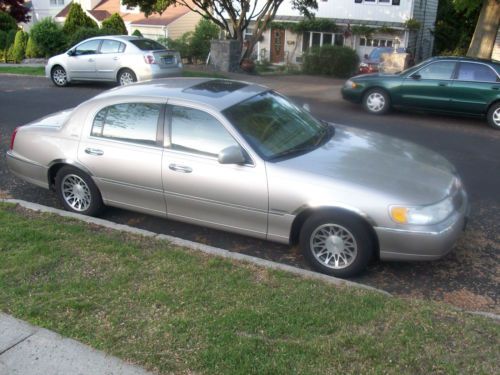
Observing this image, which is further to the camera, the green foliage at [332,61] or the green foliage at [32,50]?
the green foliage at [32,50]

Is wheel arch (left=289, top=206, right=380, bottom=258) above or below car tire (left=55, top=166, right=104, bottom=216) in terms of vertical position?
above

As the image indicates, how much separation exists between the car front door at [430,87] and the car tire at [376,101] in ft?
1.22

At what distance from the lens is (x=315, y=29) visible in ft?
99.6

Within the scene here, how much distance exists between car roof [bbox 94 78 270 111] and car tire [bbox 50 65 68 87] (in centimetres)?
1063

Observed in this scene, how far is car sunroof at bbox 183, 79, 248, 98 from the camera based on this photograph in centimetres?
546

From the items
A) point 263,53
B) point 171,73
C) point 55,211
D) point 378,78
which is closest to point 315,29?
point 263,53

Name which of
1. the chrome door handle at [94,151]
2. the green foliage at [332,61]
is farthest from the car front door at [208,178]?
the green foliage at [332,61]

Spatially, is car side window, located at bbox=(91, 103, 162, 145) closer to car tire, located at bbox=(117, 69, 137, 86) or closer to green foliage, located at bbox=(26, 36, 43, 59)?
car tire, located at bbox=(117, 69, 137, 86)

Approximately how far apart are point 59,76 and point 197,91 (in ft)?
38.0

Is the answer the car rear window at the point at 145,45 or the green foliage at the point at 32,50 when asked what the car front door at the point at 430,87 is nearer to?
the car rear window at the point at 145,45

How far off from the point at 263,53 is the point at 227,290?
3036cm

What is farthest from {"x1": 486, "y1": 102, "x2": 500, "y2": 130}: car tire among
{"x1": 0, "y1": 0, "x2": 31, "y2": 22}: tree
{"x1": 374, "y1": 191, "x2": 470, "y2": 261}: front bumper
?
{"x1": 0, "y1": 0, "x2": 31, "y2": 22}: tree

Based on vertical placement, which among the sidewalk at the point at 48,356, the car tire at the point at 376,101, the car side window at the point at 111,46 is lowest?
the sidewalk at the point at 48,356

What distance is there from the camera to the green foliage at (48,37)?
22.4 m
